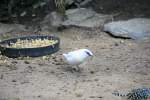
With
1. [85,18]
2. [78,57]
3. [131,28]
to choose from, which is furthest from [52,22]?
[78,57]

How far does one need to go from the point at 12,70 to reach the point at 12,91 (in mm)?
975

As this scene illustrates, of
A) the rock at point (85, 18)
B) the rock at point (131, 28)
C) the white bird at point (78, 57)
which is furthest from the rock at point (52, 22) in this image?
the white bird at point (78, 57)

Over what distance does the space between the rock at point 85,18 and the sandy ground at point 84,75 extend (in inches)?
35.4

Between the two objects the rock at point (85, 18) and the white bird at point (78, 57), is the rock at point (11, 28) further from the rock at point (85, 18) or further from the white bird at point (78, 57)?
the white bird at point (78, 57)

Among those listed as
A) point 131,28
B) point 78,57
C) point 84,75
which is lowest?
point 84,75

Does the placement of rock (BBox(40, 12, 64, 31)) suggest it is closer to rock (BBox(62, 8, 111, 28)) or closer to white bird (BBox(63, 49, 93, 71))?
rock (BBox(62, 8, 111, 28))

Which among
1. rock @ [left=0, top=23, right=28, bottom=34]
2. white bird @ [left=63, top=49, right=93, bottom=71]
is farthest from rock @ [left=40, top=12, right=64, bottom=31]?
white bird @ [left=63, top=49, right=93, bottom=71]

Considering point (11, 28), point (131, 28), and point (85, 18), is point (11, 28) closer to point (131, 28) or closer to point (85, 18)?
point (85, 18)

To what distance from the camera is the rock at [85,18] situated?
841 cm

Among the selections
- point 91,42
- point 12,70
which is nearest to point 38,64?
point 12,70

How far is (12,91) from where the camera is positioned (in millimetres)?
5254

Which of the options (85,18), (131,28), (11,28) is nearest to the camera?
(131,28)

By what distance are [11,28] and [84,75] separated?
11.4ft

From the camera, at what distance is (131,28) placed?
787cm
